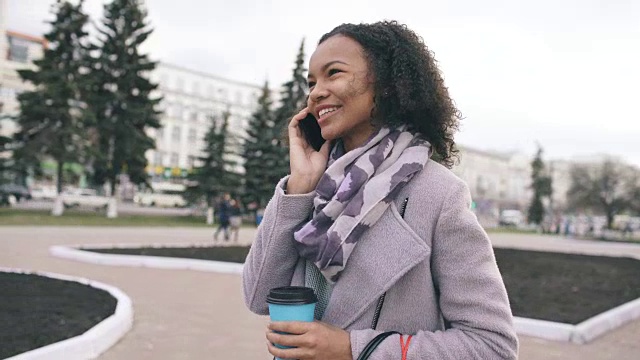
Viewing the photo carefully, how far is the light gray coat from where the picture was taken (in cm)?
137

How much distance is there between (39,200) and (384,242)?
48720 millimetres

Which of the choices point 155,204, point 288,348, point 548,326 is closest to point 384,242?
point 288,348

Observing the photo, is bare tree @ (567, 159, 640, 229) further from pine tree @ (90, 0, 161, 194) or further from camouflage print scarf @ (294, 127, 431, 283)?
camouflage print scarf @ (294, 127, 431, 283)

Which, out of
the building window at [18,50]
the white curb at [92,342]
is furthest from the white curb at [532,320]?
the building window at [18,50]

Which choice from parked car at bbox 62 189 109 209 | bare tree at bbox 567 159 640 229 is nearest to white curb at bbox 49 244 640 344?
parked car at bbox 62 189 109 209

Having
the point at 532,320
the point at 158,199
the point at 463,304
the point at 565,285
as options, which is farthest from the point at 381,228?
the point at 158,199

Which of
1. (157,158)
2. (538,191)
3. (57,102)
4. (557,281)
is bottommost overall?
(557,281)

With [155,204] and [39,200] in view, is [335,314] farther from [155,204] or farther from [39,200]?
[155,204]

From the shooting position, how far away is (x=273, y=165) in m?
33.1

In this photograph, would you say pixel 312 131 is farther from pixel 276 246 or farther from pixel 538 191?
pixel 538 191

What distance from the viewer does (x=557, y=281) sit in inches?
456

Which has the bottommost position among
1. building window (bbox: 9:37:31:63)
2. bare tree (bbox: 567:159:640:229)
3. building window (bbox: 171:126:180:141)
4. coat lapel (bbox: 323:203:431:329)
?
coat lapel (bbox: 323:203:431:329)

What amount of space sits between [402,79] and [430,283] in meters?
0.56

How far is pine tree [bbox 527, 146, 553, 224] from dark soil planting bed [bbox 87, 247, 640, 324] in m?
50.1
